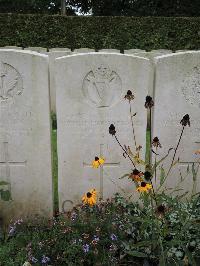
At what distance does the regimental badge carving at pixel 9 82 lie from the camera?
11.7 ft

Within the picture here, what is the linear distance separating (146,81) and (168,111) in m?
0.39

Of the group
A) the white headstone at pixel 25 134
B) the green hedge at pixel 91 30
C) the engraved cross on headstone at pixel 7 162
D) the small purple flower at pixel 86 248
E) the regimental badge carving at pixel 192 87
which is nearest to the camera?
the small purple flower at pixel 86 248

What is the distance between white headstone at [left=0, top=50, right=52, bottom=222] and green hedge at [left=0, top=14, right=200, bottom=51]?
9158mm

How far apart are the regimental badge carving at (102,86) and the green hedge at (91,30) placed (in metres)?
9.18

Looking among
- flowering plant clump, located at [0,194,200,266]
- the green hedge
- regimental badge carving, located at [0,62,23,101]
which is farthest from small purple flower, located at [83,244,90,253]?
the green hedge

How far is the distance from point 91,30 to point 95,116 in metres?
9.35

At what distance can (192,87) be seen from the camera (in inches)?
147

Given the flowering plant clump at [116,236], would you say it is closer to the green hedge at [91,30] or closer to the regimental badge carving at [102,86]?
the regimental badge carving at [102,86]

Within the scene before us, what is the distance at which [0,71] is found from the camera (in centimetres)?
357

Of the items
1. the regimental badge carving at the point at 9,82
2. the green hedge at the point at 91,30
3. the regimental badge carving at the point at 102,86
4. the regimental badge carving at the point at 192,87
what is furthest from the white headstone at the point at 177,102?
the green hedge at the point at 91,30

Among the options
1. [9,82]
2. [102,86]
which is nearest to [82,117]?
[102,86]

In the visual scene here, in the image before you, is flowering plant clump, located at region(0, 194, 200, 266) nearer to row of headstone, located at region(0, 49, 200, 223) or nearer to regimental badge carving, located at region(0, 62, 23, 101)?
row of headstone, located at region(0, 49, 200, 223)

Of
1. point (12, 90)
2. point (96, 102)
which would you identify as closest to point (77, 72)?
point (96, 102)

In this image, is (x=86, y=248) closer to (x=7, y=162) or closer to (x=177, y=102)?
(x=7, y=162)
